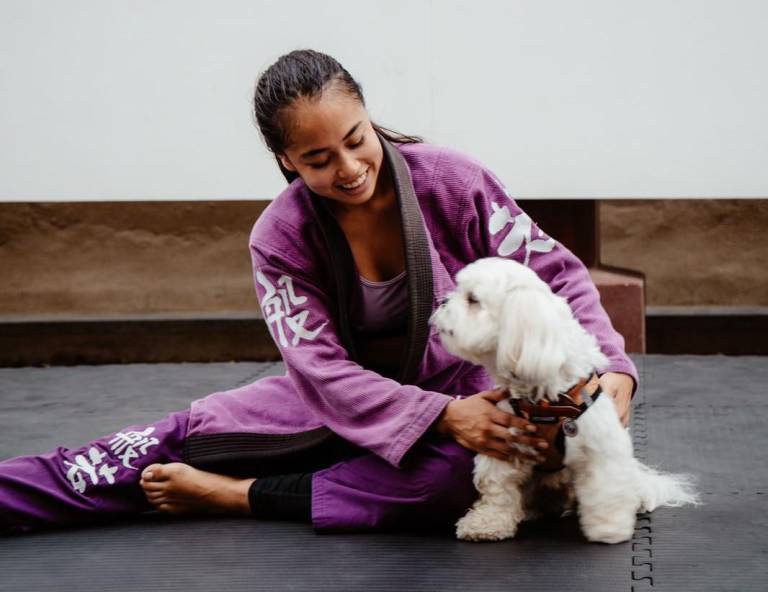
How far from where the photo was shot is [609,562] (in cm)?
183

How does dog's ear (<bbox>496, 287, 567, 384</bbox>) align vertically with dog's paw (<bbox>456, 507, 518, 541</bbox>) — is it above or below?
above

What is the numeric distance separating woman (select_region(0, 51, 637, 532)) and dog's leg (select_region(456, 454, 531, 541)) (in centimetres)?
5

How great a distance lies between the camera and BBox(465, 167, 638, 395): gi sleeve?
2.04 m

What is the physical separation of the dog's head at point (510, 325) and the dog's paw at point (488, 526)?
0.99 ft

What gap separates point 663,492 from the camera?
85.0 inches

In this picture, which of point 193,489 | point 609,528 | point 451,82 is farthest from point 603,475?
point 451,82

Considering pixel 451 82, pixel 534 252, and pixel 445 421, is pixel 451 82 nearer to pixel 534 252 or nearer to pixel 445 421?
pixel 534 252

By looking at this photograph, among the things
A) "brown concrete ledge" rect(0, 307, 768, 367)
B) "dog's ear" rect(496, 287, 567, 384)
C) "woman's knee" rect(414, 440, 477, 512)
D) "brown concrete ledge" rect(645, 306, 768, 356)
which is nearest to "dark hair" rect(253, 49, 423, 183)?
"dog's ear" rect(496, 287, 567, 384)

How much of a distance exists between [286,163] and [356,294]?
1.08 ft

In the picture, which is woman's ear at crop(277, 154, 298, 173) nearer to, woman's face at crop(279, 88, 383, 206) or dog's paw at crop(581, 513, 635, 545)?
woman's face at crop(279, 88, 383, 206)

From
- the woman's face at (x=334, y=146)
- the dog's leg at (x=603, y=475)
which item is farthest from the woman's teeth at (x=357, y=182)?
the dog's leg at (x=603, y=475)

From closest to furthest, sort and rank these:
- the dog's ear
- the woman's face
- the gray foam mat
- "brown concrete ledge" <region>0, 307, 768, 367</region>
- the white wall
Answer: the dog's ear < the gray foam mat < the woman's face < the white wall < "brown concrete ledge" <region>0, 307, 768, 367</region>

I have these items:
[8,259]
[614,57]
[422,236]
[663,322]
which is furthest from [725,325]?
[8,259]

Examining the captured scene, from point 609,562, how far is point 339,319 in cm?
77
